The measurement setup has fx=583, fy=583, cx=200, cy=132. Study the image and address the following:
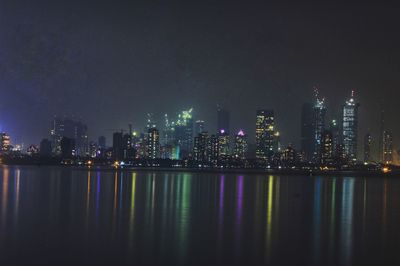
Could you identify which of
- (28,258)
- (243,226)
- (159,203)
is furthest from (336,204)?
(28,258)

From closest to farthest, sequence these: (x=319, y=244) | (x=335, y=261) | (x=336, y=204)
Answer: (x=335, y=261) → (x=319, y=244) → (x=336, y=204)

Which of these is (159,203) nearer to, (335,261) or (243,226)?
(243,226)

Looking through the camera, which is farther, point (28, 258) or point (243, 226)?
point (243, 226)

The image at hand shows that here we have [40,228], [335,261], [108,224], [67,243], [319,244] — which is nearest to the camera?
[335,261]

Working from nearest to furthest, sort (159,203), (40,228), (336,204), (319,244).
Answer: (319,244), (40,228), (159,203), (336,204)

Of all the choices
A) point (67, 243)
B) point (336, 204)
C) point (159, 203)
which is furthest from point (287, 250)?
point (336, 204)

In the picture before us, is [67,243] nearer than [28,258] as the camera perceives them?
No

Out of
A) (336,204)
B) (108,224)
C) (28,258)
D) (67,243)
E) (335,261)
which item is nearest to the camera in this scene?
(28,258)

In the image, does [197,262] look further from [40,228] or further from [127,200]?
[127,200]
